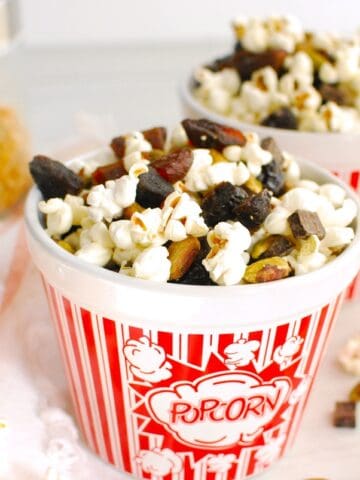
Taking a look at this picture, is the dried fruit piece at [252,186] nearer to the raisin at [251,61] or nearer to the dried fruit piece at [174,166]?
the dried fruit piece at [174,166]

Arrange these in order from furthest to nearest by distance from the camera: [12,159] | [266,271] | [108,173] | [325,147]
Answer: [12,159], [325,147], [108,173], [266,271]

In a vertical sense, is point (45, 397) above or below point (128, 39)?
above

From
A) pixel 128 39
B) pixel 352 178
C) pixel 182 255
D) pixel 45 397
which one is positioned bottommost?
pixel 128 39

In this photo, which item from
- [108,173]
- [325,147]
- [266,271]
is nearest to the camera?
[266,271]

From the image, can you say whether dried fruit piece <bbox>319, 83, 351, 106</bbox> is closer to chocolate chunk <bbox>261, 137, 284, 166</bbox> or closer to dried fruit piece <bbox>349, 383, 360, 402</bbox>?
chocolate chunk <bbox>261, 137, 284, 166</bbox>

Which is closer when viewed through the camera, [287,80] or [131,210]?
[131,210]

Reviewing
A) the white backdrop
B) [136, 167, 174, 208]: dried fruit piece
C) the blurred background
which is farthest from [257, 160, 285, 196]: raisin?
the white backdrop

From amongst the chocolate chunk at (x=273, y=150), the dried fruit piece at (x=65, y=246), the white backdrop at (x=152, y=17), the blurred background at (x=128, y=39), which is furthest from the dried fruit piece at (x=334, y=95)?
the white backdrop at (x=152, y=17)

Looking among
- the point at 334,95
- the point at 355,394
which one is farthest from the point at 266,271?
the point at 334,95

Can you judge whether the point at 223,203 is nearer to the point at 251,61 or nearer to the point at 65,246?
the point at 65,246
